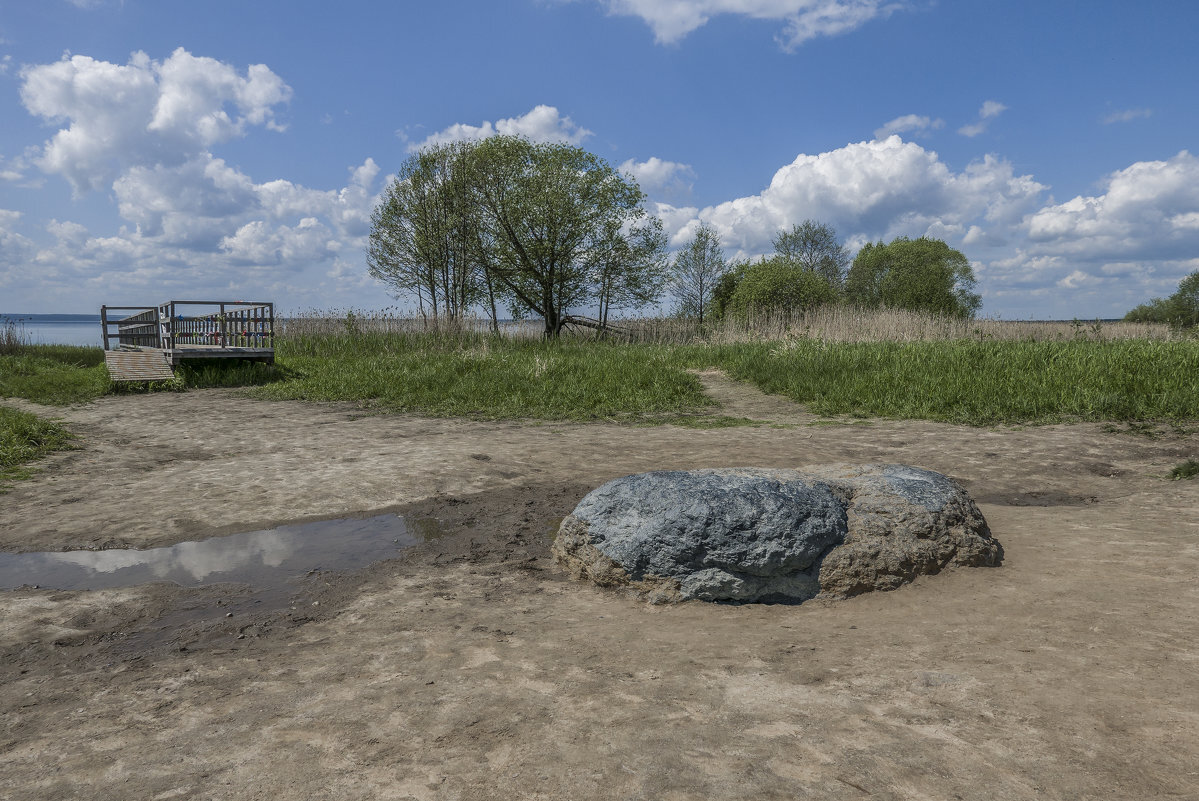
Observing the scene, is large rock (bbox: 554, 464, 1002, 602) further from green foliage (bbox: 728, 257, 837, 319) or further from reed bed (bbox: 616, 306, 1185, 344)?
green foliage (bbox: 728, 257, 837, 319)

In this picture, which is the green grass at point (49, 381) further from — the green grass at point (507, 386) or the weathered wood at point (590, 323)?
the weathered wood at point (590, 323)

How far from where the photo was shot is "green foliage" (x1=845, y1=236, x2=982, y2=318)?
45.9 metres

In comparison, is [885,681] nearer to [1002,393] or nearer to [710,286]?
[1002,393]

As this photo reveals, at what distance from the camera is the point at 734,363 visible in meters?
16.3

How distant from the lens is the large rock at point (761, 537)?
418 centimetres

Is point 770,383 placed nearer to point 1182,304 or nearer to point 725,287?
point 725,287

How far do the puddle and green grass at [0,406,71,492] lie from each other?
106 inches

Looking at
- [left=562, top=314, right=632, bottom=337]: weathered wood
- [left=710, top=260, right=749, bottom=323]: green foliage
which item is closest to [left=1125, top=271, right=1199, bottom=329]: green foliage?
[left=710, top=260, right=749, bottom=323]: green foliage

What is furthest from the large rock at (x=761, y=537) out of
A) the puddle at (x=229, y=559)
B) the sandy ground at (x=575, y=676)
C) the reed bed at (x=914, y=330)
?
the reed bed at (x=914, y=330)

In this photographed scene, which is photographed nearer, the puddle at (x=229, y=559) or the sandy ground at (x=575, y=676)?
the sandy ground at (x=575, y=676)

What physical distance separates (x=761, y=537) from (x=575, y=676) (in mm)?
1501

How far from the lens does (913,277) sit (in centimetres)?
4719

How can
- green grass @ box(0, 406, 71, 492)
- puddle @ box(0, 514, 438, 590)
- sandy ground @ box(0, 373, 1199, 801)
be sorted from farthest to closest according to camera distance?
green grass @ box(0, 406, 71, 492) → puddle @ box(0, 514, 438, 590) → sandy ground @ box(0, 373, 1199, 801)

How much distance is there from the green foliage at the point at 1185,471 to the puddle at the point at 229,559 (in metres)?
6.67
